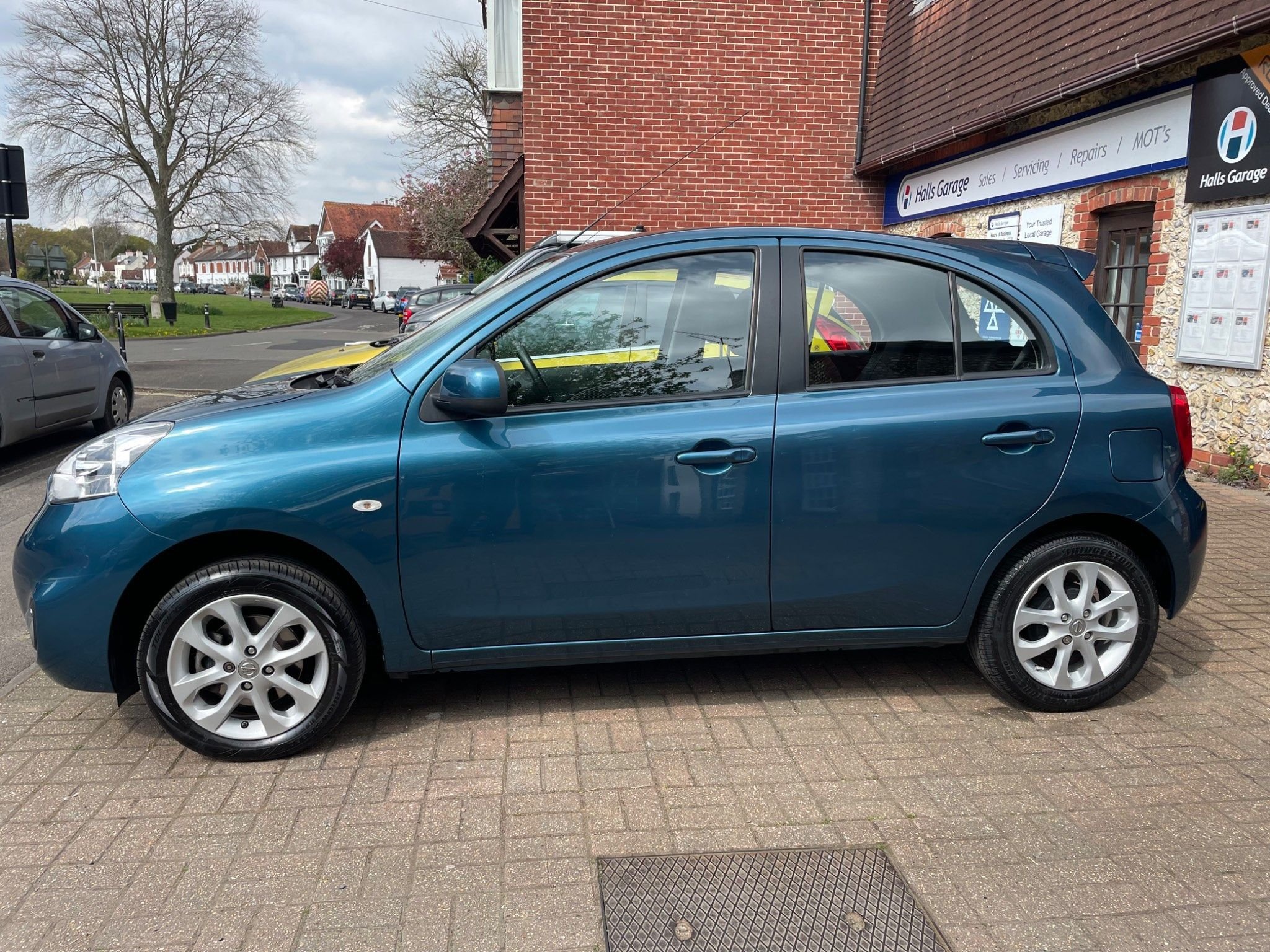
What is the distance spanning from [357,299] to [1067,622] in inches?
2715

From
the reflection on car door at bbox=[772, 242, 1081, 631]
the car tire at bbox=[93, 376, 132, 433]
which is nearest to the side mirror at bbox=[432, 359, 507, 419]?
the reflection on car door at bbox=[772, 242, 1081, 631]

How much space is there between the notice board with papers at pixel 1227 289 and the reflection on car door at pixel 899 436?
464 cm

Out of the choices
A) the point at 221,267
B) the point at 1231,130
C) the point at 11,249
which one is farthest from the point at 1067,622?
the point at 221,267

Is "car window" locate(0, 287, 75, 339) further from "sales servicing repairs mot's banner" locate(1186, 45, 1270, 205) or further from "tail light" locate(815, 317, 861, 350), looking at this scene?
"sales servicing repairs mot's banner" locate(1186, 45, 1270, 205)

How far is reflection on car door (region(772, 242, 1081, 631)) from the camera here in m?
3.42

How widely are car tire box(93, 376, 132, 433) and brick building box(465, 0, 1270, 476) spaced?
16.7ft

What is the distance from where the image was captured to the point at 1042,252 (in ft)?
12.6

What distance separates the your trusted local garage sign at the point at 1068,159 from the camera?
7.79 metres

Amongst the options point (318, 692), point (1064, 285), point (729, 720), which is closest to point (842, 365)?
point (1064, 285)

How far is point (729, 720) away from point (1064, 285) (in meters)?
2.11

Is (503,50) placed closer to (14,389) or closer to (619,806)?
(14,389)

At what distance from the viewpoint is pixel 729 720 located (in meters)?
3.63

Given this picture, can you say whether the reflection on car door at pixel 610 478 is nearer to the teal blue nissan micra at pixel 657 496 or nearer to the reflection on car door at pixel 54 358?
the teal blue nissan micra at pixel 657 496

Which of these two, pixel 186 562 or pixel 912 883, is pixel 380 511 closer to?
pixel 186 562
